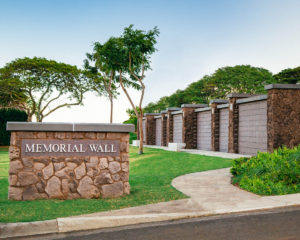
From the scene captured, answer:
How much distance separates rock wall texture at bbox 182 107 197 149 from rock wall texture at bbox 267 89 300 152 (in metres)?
11.2

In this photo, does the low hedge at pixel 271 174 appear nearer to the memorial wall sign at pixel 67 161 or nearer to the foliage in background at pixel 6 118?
the memorial wall sign at pixel 67 161

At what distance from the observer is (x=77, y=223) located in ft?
20.7

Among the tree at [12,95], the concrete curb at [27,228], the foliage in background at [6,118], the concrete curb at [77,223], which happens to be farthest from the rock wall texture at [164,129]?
the concrete curb at [27,228]

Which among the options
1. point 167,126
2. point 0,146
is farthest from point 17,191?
point 0,146

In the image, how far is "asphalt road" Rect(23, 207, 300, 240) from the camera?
5617 millimetres

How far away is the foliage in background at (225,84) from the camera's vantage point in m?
50.4

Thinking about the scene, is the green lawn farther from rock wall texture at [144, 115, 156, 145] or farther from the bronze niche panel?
rock wall texture at [144, 115, 156, 145]

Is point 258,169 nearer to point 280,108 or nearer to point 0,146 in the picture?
point 280,108

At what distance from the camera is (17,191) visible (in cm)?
832

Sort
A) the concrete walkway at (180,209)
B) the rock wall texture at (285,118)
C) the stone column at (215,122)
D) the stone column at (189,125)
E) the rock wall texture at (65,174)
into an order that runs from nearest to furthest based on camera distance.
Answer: the concrete walkway at (180,209), the rock wall texture at (65,174), the rock wall texture at (285,118), the stone column at (215,122), the stone column at (189,125)

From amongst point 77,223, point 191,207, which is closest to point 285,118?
point 191,207

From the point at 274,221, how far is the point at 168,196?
2808 mm

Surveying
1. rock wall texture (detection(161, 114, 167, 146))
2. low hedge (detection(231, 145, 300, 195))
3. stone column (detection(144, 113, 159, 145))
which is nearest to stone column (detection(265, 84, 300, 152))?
low hedge (detection(231, 145, 300, 195))

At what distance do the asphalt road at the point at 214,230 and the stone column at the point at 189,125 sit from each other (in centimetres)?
2084
